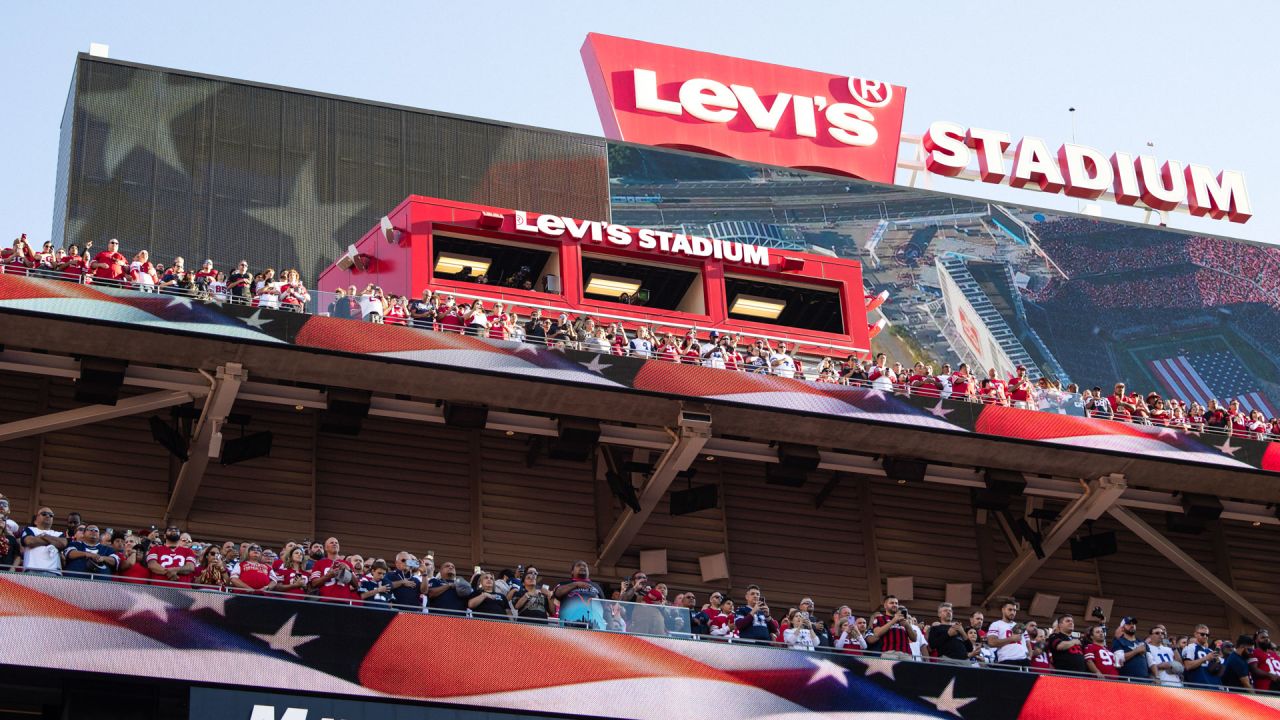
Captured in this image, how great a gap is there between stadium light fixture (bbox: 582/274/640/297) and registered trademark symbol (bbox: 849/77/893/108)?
9793mm

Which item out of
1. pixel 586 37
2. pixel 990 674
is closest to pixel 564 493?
pixel 990 674

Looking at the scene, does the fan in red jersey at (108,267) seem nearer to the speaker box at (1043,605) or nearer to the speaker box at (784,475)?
the speaker box at (784,475)

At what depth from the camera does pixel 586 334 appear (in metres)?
23.9

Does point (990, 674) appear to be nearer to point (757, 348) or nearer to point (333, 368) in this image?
point (757, 348)

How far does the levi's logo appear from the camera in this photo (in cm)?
3500

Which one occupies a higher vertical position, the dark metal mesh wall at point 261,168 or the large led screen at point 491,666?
the dark metal mesh wall at point 261,168

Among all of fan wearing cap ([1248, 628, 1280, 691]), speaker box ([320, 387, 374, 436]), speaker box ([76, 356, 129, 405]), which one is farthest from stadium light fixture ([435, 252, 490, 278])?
fan wearing cap ([1248, 628, 1280, 691])

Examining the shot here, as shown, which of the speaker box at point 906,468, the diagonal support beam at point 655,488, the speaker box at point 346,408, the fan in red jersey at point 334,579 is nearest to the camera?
the fan in red jersey at point 334,579

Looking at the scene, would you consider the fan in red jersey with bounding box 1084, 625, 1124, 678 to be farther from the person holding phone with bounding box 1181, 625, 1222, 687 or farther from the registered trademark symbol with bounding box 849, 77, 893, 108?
the registered trademark symbol with bounding box 849, 77, 893, 108

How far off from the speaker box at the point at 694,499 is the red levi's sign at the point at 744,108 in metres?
10.8

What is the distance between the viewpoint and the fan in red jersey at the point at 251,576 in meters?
18.2

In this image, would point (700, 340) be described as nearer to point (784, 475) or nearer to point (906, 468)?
point (784, 475)

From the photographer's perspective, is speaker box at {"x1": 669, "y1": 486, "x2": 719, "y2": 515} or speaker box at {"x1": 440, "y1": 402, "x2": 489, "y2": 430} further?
speaker box at {"x1": 669, "y1": 486, "x2": 719, "y2": 515}

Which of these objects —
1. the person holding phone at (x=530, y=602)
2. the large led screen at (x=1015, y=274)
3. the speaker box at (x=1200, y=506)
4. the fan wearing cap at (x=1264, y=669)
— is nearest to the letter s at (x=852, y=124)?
the large led screen at (x=1015, y=274)
